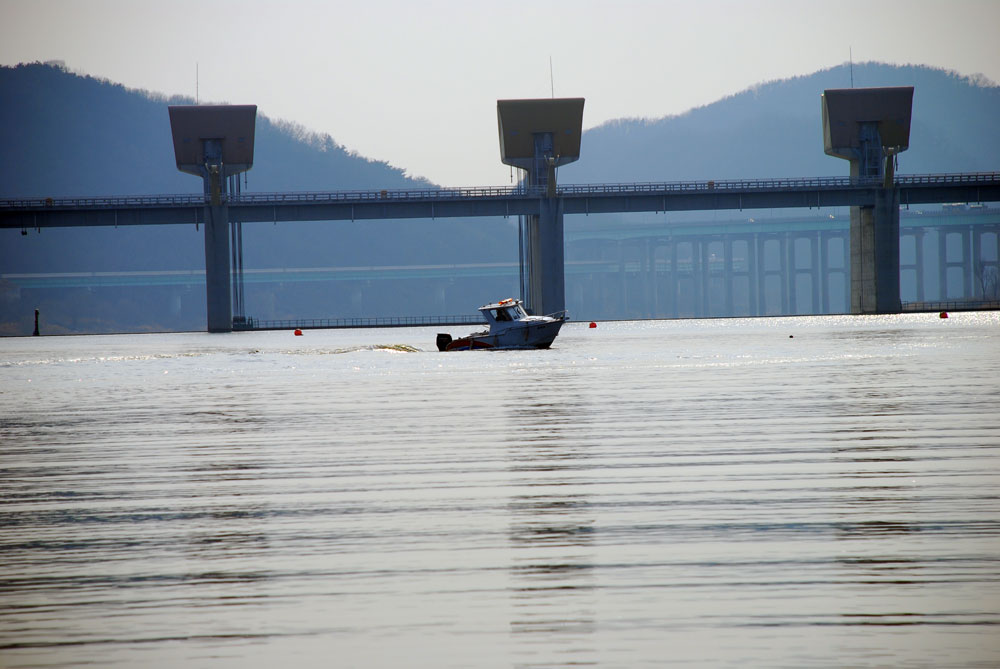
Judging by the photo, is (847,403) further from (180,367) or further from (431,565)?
(180,367)

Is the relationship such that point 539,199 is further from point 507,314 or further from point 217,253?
point 507,314

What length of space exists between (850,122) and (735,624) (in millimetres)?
141782

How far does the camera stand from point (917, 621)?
723 centimetres

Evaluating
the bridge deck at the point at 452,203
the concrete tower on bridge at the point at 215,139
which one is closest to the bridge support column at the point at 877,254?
the bridge deck at the point at 452,203

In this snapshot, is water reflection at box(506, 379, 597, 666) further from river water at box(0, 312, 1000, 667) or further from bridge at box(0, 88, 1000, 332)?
bridge at box(0, 88, 1000, 332)

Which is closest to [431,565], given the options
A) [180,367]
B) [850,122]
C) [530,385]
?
[530,385]

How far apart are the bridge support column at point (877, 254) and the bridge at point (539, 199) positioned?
0.42 ft

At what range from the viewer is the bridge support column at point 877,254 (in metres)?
133

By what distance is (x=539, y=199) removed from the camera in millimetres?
129625

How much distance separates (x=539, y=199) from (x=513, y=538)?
121 metres

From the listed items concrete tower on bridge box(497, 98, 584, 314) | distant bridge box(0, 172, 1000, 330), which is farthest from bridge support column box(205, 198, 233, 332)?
concrete tower on bridge box(497, 98, 584, 314)

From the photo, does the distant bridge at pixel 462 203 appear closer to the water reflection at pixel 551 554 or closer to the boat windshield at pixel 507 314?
the boat windshield at pixel 507 314

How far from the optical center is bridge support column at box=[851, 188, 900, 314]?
435ft

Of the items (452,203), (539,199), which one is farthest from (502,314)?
(452,203)
